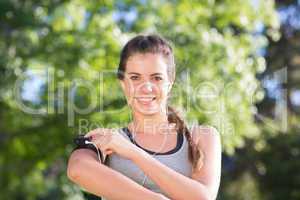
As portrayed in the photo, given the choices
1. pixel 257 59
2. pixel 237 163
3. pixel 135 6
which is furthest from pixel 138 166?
pixel 237 163

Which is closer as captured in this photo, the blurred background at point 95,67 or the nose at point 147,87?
the nose at point 147,87

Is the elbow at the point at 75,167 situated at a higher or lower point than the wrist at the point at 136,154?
lower

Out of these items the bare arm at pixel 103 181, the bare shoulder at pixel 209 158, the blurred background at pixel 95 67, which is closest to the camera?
the bare arm at pixel 103 181

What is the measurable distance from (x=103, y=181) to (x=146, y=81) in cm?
32

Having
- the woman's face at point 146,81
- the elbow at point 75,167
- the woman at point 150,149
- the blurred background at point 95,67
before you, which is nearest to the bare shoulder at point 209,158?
the woman at point 150,149

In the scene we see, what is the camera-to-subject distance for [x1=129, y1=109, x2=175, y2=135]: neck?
178cm

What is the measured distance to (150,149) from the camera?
1.74 meters

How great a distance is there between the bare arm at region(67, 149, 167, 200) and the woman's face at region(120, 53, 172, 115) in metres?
Answer: 0.24

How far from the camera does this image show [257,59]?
33.0 feet

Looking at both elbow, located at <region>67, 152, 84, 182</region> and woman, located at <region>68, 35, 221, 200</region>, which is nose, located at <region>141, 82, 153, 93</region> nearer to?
woman, located at <region>68, 35, 221, 200</region>

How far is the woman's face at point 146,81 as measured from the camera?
1749 mm

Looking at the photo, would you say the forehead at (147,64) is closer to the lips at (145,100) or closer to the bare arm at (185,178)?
the lips at (145,100)

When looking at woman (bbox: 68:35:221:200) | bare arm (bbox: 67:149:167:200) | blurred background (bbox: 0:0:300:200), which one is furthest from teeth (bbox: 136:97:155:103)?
blurred background (bbox: 0:0:300:200)

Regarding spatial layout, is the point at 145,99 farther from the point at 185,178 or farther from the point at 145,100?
the point at 185,178
